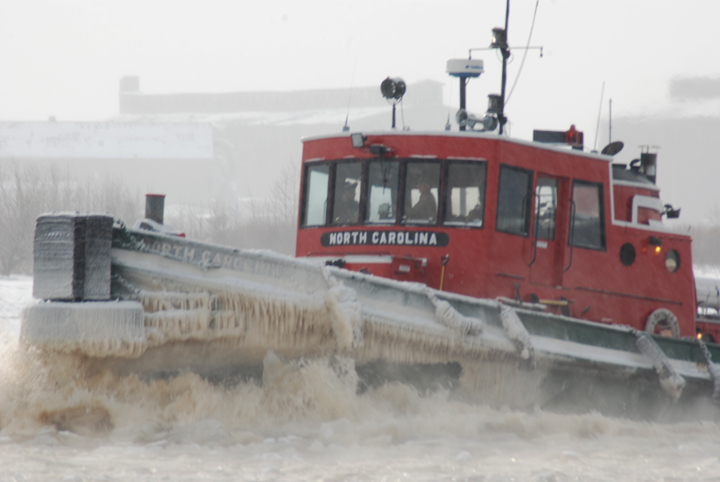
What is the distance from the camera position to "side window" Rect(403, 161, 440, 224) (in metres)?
7.32

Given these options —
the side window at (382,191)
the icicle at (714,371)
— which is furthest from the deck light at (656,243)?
the side window at (382,191)

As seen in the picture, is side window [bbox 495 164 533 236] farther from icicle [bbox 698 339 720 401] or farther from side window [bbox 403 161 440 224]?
icicle [bbox 698 339 720 401]

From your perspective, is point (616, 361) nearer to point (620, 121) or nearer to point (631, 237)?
point (631, 237)

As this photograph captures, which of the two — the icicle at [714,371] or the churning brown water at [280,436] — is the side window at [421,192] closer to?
the churning brown water at [280,436]

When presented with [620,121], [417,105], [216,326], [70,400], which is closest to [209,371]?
[216,326]

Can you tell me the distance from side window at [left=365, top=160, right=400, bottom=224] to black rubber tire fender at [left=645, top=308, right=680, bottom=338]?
2886 millimetres

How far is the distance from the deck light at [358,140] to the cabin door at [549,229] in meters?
→ 1.61

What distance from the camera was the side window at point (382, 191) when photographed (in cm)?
743

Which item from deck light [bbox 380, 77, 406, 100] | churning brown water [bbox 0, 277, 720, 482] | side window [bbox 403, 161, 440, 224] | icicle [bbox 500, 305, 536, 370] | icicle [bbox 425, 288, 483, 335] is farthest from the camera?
deck light [bbox 380, 77, 406, 100]

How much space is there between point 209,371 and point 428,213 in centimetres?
250

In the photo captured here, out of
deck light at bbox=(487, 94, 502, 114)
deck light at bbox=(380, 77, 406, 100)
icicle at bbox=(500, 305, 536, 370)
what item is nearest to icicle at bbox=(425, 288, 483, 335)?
icicle at bbox=(500, 305, 536, 370)

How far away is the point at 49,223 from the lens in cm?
553

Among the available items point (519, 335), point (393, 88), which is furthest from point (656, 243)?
point (393, 88)

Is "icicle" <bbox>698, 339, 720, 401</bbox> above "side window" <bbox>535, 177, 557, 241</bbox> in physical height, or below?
below
